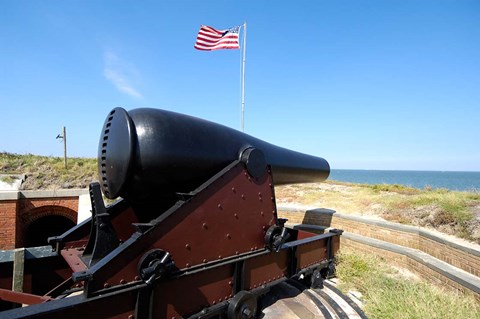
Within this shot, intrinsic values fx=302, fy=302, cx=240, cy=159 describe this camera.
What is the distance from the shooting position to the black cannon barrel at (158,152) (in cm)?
A: 290

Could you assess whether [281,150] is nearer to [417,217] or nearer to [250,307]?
[250,307]

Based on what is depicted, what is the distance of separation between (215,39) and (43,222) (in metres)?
10.2

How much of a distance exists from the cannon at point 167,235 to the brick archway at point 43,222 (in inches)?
340

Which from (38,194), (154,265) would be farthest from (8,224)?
(154,265)

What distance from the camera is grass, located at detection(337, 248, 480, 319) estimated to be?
3.77 metres

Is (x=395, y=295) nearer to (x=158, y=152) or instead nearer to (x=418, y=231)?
(x=418, y=231)

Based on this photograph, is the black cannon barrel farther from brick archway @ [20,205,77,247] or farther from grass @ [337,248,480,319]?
brick archway @ [20,205,77,247]

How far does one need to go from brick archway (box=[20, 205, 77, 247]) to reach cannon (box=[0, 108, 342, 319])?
28.4 feet

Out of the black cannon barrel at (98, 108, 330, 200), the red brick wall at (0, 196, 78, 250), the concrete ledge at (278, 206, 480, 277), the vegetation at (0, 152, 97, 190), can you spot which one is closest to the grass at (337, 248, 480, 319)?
the concrete ledge at (278, 206, 480, 277)

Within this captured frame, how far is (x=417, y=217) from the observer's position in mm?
7031

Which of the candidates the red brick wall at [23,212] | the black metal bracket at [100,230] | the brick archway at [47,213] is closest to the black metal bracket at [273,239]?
the black metal bracket at [100,230]

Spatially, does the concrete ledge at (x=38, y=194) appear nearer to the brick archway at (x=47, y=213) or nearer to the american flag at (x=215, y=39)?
the brick archway at (x=47, y=213)

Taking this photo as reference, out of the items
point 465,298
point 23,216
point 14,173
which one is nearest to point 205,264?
point 465,298

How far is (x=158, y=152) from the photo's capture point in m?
2.94
